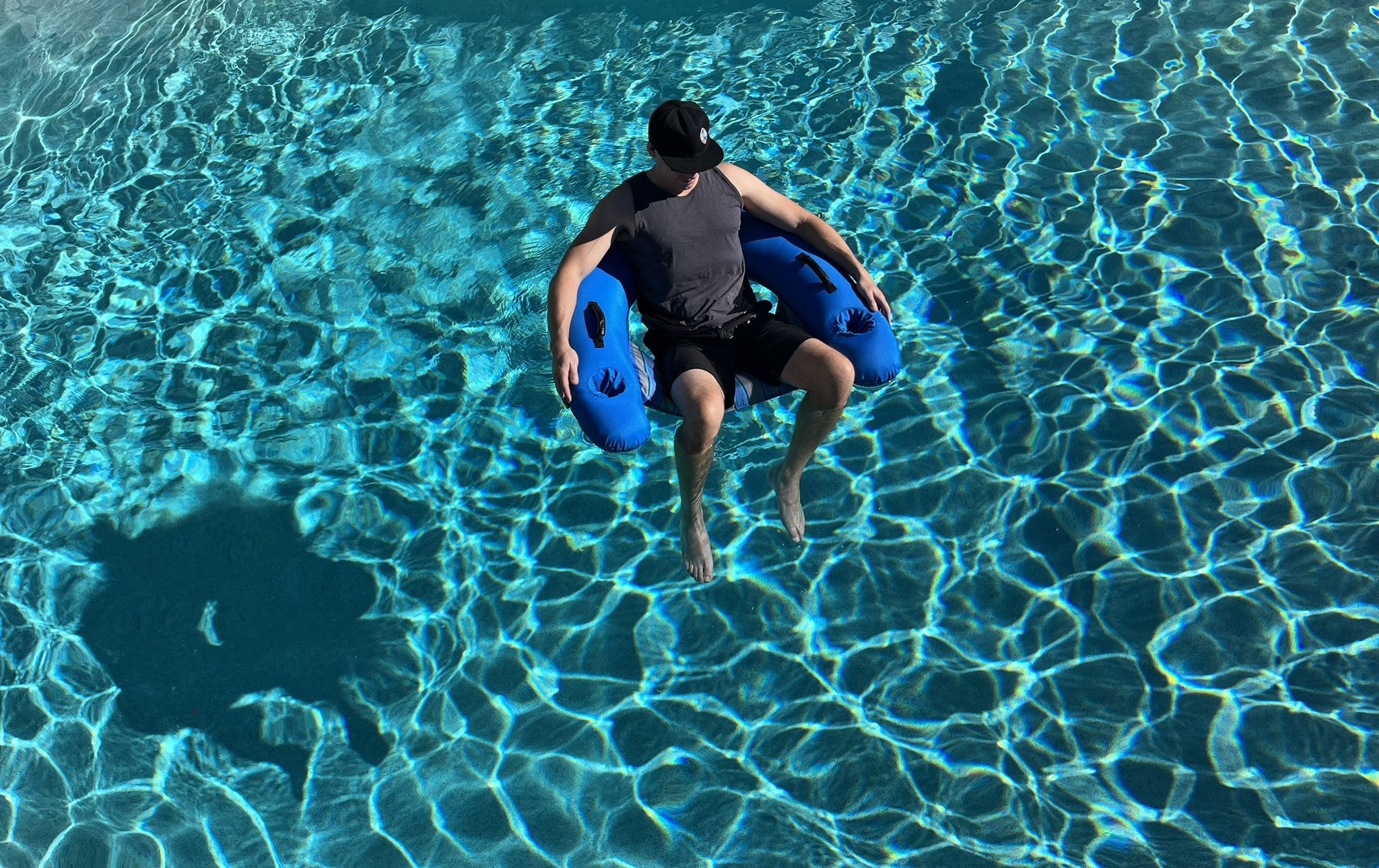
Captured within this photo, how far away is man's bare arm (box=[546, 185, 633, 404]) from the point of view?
3543 millimetres

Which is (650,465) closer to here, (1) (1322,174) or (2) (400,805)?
(2) (400,805)

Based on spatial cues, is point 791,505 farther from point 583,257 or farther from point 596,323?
point 583,257

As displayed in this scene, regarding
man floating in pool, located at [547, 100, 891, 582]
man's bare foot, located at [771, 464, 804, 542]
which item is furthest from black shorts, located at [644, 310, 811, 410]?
man's bare foot, located at [771, 464, 804, 542]

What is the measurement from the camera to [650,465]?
4.21 m

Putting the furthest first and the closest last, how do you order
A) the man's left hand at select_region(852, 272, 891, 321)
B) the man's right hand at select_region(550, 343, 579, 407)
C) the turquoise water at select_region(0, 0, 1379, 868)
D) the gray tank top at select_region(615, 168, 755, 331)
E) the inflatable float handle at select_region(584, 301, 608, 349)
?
the man's left hand at select_region(852, 272, 891, 321), the gray tank top at select_region(615, 168, 755, 331), the inflatable float handle at select_region(584, 301, 608, 349), the man's right hand at select_region(550, 343, 579, 407), the turquoise water at select_region(0, 0, 1379, 868)

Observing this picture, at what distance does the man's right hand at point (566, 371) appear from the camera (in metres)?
3.42

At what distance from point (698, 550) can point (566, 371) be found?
794mm

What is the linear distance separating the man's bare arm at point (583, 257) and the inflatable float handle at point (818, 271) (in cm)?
61

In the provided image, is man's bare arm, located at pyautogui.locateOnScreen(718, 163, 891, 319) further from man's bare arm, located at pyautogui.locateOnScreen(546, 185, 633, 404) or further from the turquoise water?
the turquoise water

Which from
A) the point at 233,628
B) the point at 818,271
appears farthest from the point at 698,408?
the point at 233,628

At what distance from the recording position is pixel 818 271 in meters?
3.76

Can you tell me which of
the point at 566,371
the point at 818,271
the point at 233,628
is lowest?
the point at 233,628

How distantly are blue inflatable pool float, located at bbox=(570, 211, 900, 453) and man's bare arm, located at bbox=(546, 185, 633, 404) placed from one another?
0.14 ft

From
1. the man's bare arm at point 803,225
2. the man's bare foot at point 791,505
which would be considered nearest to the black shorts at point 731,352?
the man's bare arm at point 803,225
